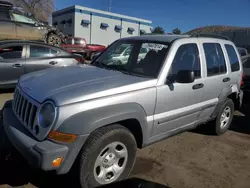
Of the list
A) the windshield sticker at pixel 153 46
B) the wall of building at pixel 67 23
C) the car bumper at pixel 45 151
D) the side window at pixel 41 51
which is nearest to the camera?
the car bumper at pixel 45 151

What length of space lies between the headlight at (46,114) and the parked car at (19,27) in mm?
9728

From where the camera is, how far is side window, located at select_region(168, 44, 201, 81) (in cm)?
374

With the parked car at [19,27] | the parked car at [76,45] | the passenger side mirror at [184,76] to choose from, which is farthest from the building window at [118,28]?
the passenger side mirror at [184,76]

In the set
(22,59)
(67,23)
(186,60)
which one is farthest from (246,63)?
(67,23)

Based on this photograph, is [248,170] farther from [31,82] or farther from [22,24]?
[22,24]

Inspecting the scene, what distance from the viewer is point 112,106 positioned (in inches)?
117

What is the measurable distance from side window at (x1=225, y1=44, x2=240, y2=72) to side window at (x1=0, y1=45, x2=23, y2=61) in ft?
18.1

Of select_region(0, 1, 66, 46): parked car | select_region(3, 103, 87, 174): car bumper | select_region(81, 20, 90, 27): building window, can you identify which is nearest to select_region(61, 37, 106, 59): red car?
select_region(0, 1, 66, 46): parked car

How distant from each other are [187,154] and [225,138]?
Answer: 4.19ft

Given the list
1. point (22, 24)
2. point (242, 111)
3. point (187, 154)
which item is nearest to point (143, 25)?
point (22, 24)

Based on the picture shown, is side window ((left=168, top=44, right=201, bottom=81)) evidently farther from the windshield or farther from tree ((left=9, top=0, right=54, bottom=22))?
tree ((left=9, top=0, right=54, bottom=22))

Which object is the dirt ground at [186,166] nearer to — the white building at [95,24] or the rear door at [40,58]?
the rear door at [40,58]

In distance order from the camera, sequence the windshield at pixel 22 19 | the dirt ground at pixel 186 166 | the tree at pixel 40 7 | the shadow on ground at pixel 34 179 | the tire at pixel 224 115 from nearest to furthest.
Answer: the shadow on ground at pixel 34 179 < the dirt ground at pixel 186 166 < the tire at pixel 224 115 < the windshield at pixel 22 19 < the tree at pixel 40 7

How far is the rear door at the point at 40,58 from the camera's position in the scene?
764 cm
